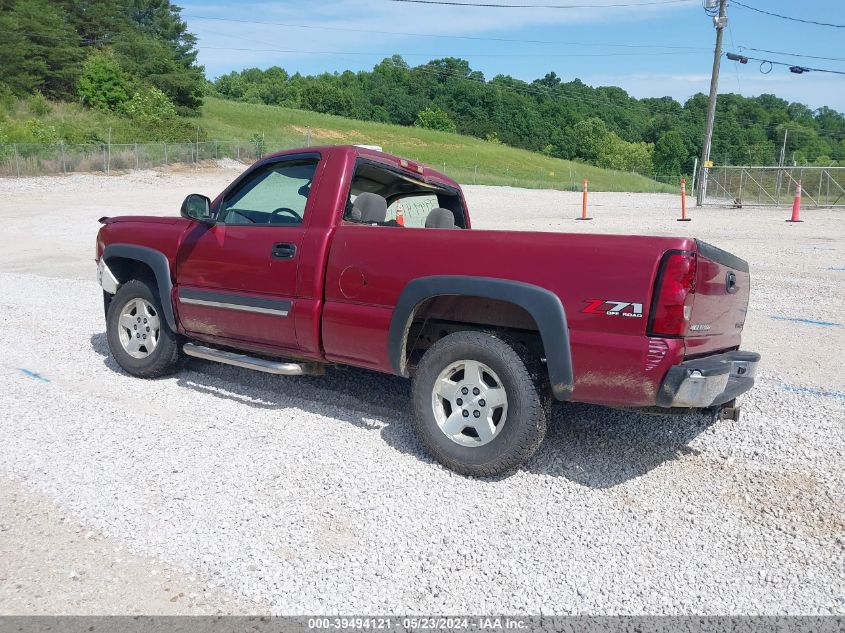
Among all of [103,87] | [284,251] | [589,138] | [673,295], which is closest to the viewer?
[673,295]

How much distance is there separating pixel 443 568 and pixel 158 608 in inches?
46.7

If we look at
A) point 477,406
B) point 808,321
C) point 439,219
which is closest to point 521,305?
point 477,406

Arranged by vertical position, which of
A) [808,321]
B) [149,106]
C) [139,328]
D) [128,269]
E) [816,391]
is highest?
[149,106]

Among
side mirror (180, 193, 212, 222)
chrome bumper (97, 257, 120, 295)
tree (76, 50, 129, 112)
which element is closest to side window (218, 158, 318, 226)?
side mirror (180, 193, 212, 222)

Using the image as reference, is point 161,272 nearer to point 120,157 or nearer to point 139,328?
point 139,328

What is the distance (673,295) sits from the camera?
345 centimetres

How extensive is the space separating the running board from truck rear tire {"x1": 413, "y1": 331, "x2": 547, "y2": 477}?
0.98 meters

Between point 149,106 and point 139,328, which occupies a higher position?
point 149,106

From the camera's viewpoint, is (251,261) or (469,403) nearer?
(469,403)

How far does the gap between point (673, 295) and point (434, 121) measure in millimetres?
125949

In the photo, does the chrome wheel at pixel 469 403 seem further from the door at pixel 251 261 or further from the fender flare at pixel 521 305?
the door at pixel 251 261

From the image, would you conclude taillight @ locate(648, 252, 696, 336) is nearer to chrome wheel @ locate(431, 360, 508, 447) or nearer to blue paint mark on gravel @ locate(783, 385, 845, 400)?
chrome wheel @ locate(431, 360, 508, 447)

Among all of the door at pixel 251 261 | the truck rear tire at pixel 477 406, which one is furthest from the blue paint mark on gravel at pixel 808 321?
the door at pixel 251 261

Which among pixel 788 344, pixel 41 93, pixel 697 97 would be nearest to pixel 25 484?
pixel 788 344
